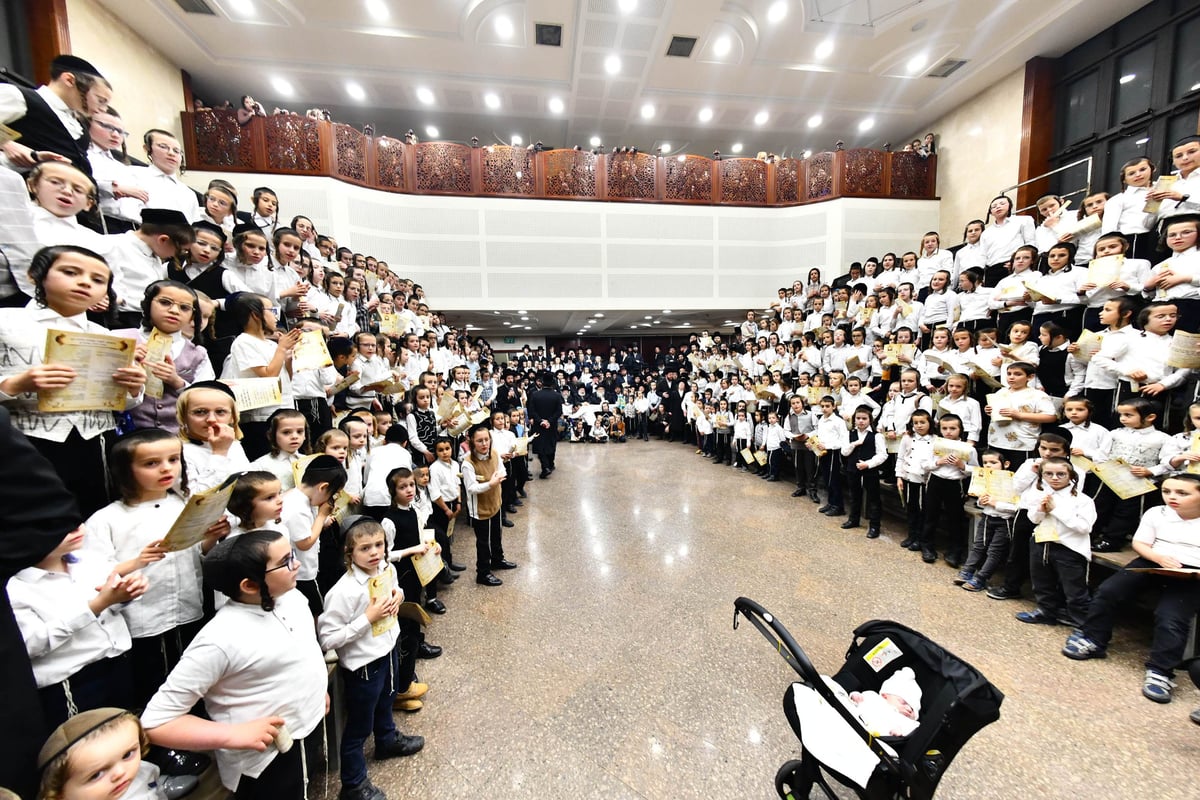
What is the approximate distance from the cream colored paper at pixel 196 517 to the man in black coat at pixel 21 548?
0.26 meters

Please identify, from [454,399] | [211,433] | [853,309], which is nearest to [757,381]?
[853,309]

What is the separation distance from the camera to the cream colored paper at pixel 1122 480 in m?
2.82

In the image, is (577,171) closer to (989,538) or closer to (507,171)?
(507,171)

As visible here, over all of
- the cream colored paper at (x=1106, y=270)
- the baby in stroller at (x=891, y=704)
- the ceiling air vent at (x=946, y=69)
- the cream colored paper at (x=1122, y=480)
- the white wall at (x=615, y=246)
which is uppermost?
the ceiling air vent at (x=946, y=69)

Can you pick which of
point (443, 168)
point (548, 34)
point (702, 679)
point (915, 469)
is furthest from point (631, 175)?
point (702, 679)

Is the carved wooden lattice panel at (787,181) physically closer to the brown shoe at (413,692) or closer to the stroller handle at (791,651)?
the stroller handle at (791,651)

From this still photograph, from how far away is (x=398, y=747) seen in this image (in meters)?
2.00

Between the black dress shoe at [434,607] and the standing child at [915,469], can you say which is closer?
the black dress shoe at [434,607]

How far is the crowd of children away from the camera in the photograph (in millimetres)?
1284

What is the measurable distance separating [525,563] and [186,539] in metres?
3.03

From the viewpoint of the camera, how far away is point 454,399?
4824 millimetres

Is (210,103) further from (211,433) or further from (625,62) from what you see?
(211,433)

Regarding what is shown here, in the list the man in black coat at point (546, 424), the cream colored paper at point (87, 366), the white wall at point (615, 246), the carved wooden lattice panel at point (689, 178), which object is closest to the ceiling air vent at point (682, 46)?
the carved wooden lattice panel at point (689, 178)

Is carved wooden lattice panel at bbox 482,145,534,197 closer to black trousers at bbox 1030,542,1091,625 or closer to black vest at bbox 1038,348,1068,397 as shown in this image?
black vest at bbox 1038,348,1068,397
